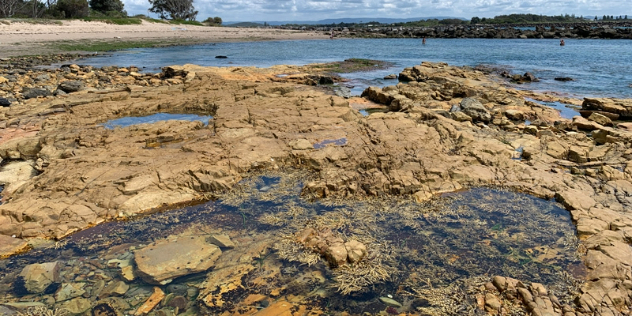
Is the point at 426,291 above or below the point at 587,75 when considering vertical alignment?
below

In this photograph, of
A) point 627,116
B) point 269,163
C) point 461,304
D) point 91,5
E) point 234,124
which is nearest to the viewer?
point 461,304

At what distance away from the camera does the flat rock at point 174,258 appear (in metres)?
4.78

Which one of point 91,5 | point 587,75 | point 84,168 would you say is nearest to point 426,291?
point 84,168

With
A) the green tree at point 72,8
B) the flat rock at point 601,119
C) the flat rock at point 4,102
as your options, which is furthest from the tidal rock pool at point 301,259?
the green tree at point 72,8

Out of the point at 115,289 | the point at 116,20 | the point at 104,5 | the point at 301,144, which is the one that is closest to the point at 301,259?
the point at 115,289

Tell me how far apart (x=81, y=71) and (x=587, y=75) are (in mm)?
28876

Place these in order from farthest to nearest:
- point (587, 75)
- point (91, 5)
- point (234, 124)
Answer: point (91, 5) < point (587, 75) < point (234, 124)

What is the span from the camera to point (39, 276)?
471 centimetres

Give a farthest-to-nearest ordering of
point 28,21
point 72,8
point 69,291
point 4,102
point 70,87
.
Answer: point 72,8 → point 28,21 → point 70,87 → point 4,102 → point 69,291

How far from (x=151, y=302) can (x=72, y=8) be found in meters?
62.3

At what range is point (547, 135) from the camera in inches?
389

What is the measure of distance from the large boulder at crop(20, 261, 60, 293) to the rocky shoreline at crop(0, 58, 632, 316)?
0.07 m

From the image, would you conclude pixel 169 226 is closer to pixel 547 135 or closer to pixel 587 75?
pixel 547 135

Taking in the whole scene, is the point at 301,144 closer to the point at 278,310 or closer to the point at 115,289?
the point at 278,310
